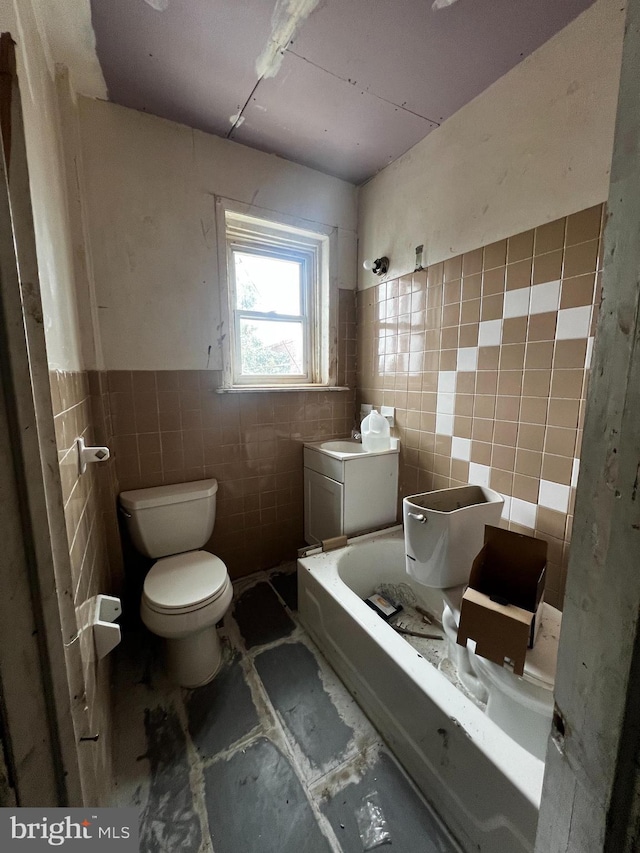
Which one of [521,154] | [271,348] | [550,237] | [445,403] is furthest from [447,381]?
[271,348]

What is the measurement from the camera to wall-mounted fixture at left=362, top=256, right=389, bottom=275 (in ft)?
6.24

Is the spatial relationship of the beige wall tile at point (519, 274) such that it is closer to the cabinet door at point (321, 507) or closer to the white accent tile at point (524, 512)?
the white accent tile at point (524, 512)

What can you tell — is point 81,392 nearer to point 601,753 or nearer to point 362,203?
point 601,753

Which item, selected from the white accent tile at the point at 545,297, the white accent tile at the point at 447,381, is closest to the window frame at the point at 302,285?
the white accent tile at the point at 447,381

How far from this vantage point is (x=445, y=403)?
1656 millimetres

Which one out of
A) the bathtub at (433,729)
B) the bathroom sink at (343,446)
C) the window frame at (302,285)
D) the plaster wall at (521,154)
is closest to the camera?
the bathtub at (433,729)

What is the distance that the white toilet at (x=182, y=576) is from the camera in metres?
1.21

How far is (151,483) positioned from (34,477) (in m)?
1.34

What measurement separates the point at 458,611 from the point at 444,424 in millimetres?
865

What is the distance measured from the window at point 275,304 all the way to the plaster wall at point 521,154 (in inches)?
22.6

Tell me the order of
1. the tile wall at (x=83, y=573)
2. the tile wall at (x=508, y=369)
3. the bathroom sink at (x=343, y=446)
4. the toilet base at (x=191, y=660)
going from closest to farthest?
the tile wall at (x=83, y=573) → the tile wall at (x=508, y=369) → the toilet base at (x=191, y=660) → the bathroom sink at (x=343, y=446)

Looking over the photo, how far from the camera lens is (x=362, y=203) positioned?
205cm

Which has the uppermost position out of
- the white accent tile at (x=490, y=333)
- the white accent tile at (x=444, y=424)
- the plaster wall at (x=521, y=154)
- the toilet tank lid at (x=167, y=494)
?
the plaster wall at (x=521, y=154)

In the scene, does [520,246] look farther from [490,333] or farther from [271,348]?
[271,348]
